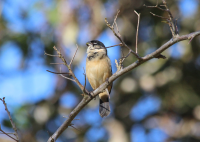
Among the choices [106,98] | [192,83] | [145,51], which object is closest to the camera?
[106,98]

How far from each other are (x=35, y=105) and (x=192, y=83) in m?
7.63

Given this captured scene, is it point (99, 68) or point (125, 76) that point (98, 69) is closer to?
point (99, 68)

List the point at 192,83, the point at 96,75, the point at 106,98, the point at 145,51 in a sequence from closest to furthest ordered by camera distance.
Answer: the point at 96,75 < the point at 106,98 < the point at 145,51 < the point at 192,83

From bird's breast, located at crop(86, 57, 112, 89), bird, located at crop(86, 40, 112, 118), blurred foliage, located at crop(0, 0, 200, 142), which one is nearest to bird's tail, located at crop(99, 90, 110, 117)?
bird, located at crop(86, 40, 112, 118)

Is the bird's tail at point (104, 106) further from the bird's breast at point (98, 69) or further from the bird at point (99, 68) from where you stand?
the bird's breast at point (98, 69)

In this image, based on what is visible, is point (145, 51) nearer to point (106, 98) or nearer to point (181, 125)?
point (181, 125)

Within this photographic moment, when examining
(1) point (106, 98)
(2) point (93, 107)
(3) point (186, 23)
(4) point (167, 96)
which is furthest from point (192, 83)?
(1) point (106, 98)

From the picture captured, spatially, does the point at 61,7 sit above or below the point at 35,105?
above

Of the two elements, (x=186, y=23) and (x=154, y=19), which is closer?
(x=186, y=23)

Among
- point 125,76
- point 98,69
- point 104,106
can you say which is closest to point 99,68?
point 98,69

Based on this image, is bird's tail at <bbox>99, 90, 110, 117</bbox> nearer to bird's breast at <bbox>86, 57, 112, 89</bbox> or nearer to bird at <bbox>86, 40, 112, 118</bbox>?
bird at <bbox>86, 40, 112, 118</bbox>

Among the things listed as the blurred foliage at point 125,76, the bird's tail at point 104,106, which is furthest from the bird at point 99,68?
the blurred foliage at point 125,76

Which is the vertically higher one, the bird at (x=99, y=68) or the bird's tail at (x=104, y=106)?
the bird at (x=99, y=68)

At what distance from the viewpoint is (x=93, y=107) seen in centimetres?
1266
